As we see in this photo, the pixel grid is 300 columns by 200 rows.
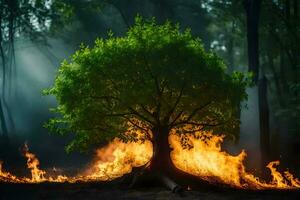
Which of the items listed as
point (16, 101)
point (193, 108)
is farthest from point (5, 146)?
point (193, 108)

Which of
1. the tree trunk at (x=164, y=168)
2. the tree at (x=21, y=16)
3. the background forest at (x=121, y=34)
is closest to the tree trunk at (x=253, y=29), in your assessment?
the background forest at (x=121, y=34)

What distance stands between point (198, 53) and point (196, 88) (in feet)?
5.25

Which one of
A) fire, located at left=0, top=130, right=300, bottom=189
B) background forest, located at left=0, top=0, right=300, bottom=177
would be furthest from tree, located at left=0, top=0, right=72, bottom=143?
fire, located at left=0, top=130, right=300, bottom=189

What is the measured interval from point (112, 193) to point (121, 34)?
37126mm

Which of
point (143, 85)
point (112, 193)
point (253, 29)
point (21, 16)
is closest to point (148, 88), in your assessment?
point (143, 85)

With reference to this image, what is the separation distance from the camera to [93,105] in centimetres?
1906

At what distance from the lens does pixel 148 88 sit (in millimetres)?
18281

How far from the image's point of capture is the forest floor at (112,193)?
1728 cm

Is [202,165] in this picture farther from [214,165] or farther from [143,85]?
[143,85]

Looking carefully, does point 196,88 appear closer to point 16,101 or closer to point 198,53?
point 198,53

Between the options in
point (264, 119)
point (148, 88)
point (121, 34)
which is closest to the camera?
point (148, 88)

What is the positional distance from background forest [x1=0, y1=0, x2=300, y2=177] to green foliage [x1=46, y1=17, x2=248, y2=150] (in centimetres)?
677

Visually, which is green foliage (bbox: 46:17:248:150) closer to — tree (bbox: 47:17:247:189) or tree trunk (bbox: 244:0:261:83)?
tree (bbox: 47:17:247:189)

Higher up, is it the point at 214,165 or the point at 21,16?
the point at 21,16
